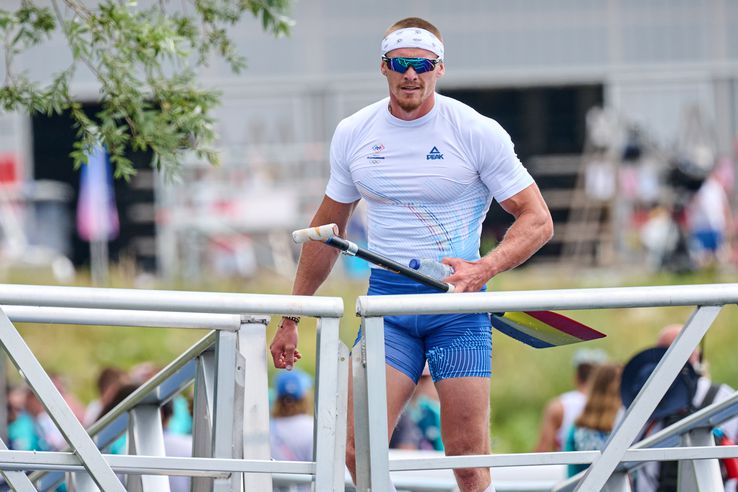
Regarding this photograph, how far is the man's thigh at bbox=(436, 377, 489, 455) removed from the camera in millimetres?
4988

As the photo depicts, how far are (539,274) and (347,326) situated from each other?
3.35m

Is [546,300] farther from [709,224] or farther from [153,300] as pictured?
[709,224]

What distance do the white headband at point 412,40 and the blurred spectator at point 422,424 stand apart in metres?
5.12

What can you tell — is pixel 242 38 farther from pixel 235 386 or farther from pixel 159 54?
pixel 235 386

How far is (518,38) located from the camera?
21625mm

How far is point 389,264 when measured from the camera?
4.74m

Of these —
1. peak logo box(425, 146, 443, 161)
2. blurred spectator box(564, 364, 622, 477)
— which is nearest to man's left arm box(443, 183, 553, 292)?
peak logo box(425, 146, 443, 161)

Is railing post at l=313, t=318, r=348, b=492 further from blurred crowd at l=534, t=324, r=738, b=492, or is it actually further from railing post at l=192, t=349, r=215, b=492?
blurred crowd at l=534, t=324, r=738, b=492

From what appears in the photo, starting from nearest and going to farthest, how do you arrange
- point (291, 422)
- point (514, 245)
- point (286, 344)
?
point (514, 245), point (286, 344), point (291, 422)

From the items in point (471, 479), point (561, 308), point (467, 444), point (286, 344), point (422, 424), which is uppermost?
point (561, 308)

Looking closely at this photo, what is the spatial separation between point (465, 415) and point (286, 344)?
2.52ft

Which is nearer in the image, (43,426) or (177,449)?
(177,449)

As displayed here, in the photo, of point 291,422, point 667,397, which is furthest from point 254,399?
point 291,422

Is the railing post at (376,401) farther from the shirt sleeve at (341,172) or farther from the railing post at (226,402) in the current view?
the shirt sleeve at (341,172)
